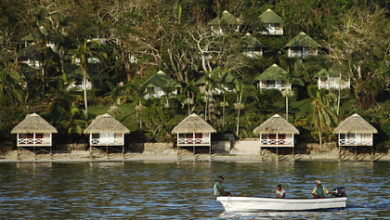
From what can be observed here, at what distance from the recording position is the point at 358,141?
7131cm

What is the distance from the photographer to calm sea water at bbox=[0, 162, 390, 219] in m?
42.3

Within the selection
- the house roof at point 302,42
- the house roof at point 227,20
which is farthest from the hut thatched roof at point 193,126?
the house roof at point 302,42

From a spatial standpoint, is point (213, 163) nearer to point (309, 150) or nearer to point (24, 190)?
point (309, 150)

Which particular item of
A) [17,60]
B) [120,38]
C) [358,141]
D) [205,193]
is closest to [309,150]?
[358,141]

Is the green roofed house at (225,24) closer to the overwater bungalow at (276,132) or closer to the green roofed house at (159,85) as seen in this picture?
the green roofed house at (159,85)

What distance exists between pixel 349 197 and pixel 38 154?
3675 centimetres

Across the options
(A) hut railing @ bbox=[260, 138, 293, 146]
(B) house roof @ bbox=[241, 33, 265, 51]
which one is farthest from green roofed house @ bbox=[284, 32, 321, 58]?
(A) hut railing @ bbox=[260, 138, 293, 146]

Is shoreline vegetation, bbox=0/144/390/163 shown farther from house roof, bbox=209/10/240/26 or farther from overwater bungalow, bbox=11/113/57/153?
house roof, bbox=209/10/240/26

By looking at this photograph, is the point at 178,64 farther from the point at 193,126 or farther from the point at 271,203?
the point at 271,203

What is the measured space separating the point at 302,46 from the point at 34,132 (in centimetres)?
3892

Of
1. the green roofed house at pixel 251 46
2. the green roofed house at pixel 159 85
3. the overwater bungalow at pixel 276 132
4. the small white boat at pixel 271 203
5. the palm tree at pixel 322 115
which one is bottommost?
the small white boat at pixel 271 203

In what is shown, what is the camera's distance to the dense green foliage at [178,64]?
251 ft

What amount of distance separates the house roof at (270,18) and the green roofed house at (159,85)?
19.4 metres

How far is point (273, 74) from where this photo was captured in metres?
88.5
